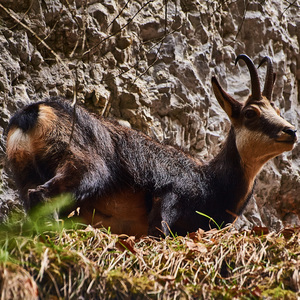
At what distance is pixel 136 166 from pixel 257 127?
1.52m

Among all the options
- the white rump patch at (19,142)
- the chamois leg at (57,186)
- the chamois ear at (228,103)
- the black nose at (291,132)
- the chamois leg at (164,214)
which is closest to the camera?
the chamois leg at (57,186)

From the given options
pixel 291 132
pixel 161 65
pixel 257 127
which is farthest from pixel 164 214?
pixel 161 65

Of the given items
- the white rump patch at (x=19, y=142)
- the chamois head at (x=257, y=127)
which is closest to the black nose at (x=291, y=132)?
the chamois head at (x=257, y=127)

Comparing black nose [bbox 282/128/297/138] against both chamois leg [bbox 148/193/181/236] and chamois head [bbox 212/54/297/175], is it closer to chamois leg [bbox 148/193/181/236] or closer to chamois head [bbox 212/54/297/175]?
chamois head [bbox 212/54/297/175]

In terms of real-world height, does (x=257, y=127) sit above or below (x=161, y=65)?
below

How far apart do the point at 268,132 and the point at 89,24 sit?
2667mm

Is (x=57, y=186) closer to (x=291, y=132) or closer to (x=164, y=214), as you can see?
(x=164, y=214)

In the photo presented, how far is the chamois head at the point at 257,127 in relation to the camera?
5199mm

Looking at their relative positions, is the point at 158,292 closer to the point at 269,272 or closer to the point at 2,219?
the point at 269,272

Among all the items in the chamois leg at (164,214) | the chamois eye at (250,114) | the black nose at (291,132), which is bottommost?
the chamois leg at (164,214)

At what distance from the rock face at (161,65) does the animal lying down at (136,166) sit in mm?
866

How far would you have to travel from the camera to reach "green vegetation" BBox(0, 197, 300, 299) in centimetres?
268

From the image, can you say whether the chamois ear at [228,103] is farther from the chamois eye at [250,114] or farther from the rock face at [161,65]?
the rock face at [161,65]

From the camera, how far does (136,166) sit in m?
4.98
